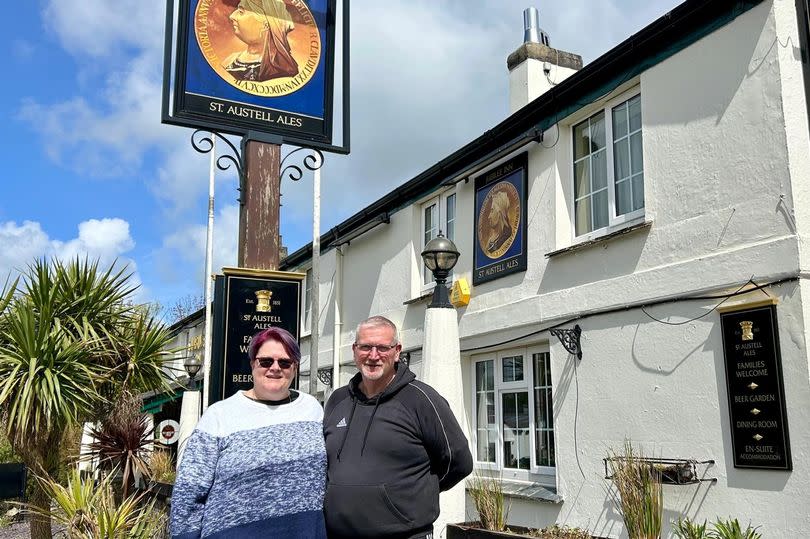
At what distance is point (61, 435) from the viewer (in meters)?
8.95

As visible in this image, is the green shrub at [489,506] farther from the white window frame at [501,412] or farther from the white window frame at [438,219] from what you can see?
the white window frame at [438,219]

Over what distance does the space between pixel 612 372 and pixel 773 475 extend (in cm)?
204

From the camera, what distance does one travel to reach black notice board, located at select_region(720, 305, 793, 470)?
6.12m

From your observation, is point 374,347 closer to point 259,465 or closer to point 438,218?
point 259,465

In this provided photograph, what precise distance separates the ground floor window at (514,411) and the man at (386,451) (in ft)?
19.6

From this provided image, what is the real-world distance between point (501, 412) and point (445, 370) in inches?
158

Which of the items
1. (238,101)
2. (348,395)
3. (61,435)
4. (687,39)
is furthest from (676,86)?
(61,435)

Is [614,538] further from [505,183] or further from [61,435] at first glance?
[61,435]

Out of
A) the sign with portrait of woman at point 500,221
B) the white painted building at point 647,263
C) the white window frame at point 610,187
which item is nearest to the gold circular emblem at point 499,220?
the sign with portrait of woman at point 500,221

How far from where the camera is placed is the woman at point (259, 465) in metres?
2.96

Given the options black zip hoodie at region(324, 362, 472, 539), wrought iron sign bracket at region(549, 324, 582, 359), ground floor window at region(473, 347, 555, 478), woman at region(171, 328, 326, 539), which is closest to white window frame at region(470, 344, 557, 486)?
ground floor window at region(473, 347, 555, 478)

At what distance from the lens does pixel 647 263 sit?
767 centimetres

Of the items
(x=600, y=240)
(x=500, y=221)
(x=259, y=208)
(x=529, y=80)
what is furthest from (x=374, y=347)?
(x=529, y=80)

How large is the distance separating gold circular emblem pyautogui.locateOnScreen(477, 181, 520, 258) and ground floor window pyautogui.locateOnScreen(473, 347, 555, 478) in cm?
141
